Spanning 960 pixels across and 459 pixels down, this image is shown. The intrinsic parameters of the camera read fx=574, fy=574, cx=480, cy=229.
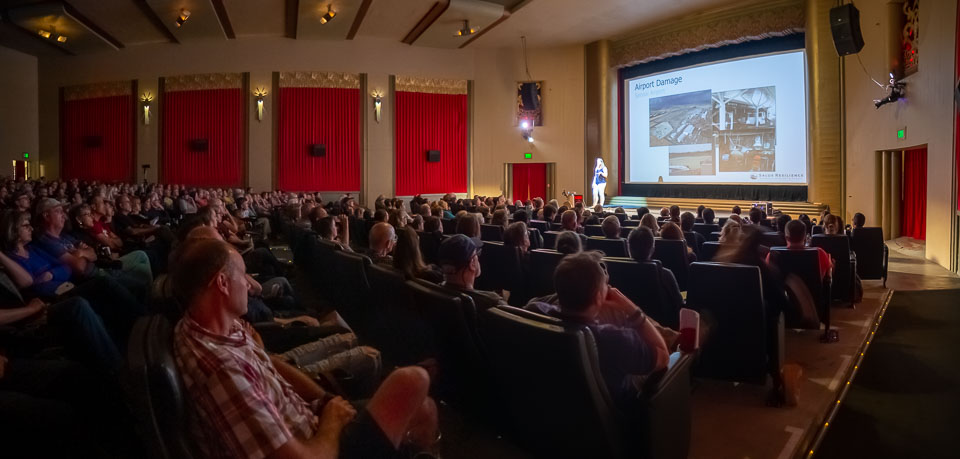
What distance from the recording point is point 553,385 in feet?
6.05

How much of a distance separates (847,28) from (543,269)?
8.37 m

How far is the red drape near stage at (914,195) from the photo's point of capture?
9734 mm

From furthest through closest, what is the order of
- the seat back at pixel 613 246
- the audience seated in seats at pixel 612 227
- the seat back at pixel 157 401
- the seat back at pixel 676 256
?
the audience seated in seats at pixel 612 227 < the seat back at pixel 613 246 < the seat back at pixel 676 256 < the seat back at pixel 157 401

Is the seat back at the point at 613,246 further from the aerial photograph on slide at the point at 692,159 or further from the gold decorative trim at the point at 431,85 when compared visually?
the gold decorative trim at the point at 431,85

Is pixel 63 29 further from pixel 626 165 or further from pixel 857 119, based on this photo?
pixel 857 119

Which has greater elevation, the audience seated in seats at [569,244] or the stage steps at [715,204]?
the stage steps at [715,204]

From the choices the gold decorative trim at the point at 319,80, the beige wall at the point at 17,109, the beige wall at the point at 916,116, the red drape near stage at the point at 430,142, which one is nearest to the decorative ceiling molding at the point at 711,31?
the beige wall at the point at 916,116

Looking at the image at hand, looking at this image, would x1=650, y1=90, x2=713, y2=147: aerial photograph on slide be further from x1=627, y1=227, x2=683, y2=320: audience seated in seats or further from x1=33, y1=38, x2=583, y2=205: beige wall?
x1=627, y1=227, x2=683, y2=320: audience seated in seats

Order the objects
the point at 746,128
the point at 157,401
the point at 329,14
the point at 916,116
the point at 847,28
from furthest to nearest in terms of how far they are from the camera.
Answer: the point at 746,128, the point at 329,14, the point at 847,28, the point at 916,116, the point at 157,401

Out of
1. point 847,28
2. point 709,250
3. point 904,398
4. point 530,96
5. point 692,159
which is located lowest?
point 904,398

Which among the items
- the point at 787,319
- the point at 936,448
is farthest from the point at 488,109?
the point at 936,448

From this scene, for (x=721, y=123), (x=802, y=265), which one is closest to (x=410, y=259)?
(x=802, y=265)

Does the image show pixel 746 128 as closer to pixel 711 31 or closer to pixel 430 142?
pixel 711 31

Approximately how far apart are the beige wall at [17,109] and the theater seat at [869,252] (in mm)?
20009
